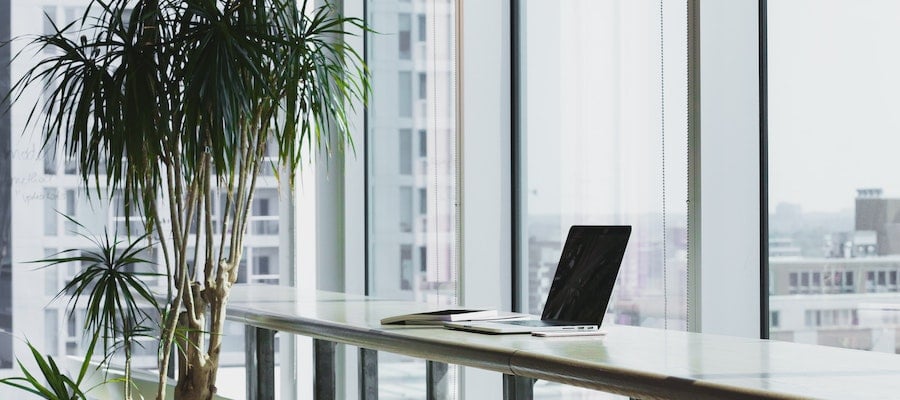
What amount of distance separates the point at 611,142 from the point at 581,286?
100 cm

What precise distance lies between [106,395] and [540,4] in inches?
103

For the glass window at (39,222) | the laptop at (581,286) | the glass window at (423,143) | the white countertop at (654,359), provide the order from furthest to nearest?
the glass window at (39,222) < the glass window at (423,143) < the laptop at (581,286) < the white countertop at (654,359)

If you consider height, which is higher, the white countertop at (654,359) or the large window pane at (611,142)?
the large window pane at (611,142)

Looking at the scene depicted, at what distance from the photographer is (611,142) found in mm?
2957

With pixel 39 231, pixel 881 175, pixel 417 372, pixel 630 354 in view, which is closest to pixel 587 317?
pixel 630 354

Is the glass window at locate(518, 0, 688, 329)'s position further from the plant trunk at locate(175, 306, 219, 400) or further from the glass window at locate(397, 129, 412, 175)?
the plant trunk at locate(175, 306, 219, 400)

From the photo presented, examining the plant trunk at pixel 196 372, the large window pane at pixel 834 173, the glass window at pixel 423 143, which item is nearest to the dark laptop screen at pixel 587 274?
the large window pane at pixel 834 173

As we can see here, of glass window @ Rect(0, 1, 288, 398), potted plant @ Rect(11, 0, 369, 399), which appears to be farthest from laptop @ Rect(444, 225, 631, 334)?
glass window @ Rect(0, 1, 288, 398)

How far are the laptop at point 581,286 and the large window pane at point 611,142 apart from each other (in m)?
0.58

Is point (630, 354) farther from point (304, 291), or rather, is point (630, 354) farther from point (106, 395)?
point (106, 395)

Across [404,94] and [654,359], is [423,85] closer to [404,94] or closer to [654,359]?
[404,94]

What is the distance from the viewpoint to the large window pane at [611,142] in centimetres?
267

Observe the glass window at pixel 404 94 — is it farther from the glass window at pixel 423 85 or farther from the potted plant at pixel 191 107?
the potted plant at pixel 191 107

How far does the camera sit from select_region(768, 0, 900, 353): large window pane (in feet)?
7.02
